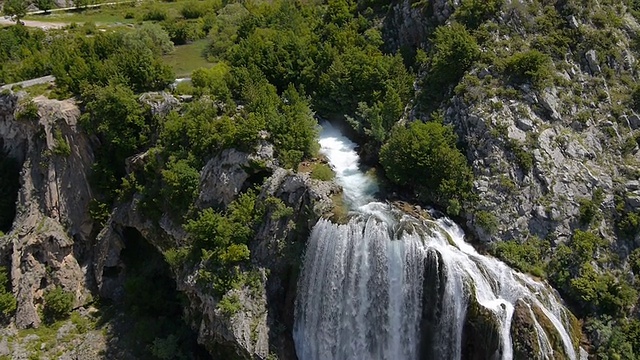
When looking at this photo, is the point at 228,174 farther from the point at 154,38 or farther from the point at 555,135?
the point at 154,38

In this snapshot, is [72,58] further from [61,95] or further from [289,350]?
[289,350]

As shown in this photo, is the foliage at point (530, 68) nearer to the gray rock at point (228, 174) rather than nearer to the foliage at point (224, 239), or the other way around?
the gray rock at point (228, 174)

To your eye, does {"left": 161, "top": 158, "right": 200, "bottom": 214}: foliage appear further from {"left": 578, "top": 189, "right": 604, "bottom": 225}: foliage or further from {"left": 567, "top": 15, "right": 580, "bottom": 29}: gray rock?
{"left": 567, "top": 15, "right": 580, "bottom": 29}: gray rock

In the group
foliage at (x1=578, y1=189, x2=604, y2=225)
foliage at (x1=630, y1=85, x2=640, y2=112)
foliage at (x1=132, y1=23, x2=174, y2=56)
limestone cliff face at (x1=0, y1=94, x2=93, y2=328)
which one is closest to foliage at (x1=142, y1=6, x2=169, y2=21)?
foliage at (x1=132, y1=23, x2=174, y2=56)

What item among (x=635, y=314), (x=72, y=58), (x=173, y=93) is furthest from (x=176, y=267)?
(x=635, y=314)

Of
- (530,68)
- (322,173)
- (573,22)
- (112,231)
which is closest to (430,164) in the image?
(322,173)
